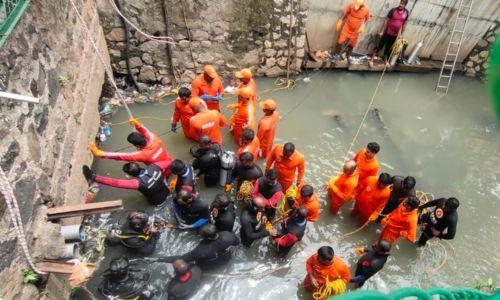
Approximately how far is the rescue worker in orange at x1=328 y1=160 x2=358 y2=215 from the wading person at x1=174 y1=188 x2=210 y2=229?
2.25 meters

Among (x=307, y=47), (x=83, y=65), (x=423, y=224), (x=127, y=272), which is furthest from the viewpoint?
(x=307, y=47)

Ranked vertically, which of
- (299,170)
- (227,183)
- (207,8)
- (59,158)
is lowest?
(227,183)

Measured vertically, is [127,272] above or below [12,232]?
below

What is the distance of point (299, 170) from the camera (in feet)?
20.6

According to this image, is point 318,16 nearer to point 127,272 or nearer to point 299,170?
point 299,170

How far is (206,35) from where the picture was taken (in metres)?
8.70

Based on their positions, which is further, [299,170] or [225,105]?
[225,105]

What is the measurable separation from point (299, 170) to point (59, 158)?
3.78 metres

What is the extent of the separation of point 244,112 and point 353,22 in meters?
4.69

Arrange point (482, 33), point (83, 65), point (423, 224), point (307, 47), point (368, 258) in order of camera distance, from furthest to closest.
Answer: point (482, 33)
point (307, 47)
point (83, 65)
point (423, 224)
point (368, 258)

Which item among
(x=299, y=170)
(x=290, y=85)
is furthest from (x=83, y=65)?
(x=290, y=85)

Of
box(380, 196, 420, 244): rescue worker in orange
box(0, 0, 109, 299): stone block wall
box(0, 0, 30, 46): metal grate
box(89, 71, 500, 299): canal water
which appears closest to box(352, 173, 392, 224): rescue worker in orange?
box(380, 196, 420, 244): rescue worker in orange

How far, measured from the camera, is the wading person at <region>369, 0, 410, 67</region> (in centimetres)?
994

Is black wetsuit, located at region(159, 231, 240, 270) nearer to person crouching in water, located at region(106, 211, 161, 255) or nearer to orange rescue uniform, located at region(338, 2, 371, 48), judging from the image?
person crouching in water, located at region(106, 211, 161, 255)
